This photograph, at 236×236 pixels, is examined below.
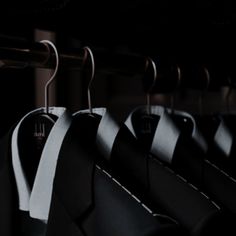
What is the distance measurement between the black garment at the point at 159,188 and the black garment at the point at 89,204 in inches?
0.7

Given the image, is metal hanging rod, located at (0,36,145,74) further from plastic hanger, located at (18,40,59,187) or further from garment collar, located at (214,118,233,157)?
garment collar, located at (214,118,233,157)

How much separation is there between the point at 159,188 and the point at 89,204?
102 mm

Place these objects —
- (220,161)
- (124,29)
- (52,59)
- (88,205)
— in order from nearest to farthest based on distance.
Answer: (88,205) < (52,59) < (220,161) < (124,29)

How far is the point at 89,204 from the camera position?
0.45 m

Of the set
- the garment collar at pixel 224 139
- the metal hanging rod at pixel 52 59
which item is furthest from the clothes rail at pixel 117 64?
the garment collar at pixel 224 139

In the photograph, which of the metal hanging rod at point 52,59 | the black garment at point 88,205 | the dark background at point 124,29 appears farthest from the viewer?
the dark background at point 124,29

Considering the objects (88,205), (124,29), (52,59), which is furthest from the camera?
(124,29)

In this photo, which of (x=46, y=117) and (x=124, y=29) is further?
(x=124, y=29)

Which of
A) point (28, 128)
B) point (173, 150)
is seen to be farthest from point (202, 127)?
point (28, 128)

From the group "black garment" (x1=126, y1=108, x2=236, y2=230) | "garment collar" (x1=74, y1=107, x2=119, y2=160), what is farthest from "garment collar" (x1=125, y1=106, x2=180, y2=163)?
"garment collar" (x1=74, y1=107, x2=119, y2=160)

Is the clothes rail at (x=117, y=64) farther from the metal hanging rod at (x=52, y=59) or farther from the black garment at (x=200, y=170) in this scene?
the black garment at (x=200, y=170)

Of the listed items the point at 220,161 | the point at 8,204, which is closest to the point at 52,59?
the point at 8,204

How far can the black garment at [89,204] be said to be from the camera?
41 cm

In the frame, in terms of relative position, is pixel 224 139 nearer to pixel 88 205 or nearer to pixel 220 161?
pixel 220 161
